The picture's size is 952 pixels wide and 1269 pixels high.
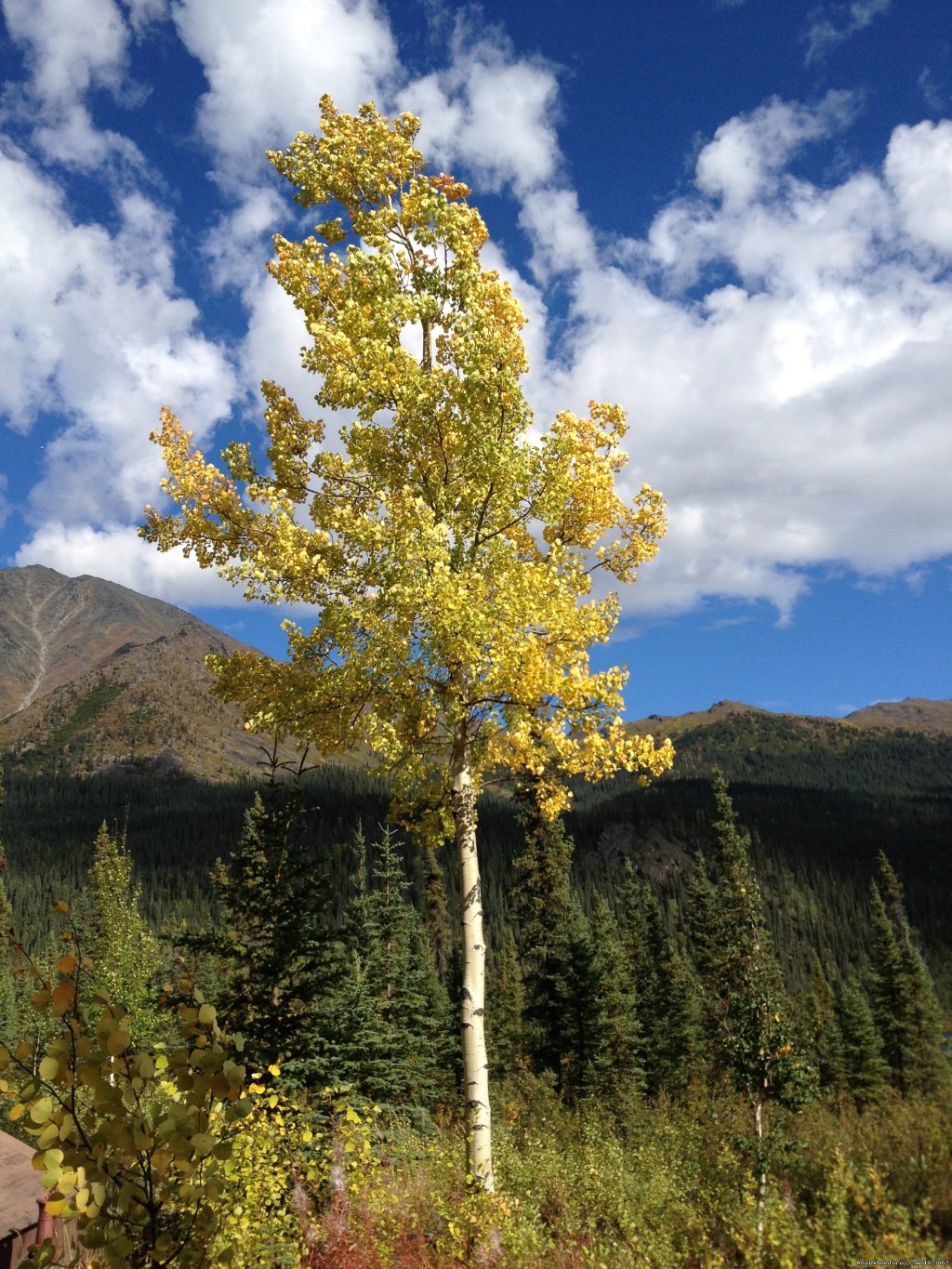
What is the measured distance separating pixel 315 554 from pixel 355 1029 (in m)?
9.36

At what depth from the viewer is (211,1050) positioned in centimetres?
319

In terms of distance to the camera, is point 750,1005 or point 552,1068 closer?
point 750,1005

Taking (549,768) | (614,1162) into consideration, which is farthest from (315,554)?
(614,1162)

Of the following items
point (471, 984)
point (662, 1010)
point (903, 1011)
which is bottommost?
point (903, 1011)

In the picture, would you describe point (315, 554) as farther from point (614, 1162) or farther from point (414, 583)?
point (614, 1162)

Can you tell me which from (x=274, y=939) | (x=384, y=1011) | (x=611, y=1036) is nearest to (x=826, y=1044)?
(x=611, y=1036)

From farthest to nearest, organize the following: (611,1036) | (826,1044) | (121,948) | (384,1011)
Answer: (826,1044) → (121,948) → (611,1036) → (384,1011)

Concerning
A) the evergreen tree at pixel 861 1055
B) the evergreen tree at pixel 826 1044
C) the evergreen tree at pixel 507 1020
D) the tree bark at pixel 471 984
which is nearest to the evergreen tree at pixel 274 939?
the tree bark at pixel 471 984

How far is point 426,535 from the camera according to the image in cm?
742

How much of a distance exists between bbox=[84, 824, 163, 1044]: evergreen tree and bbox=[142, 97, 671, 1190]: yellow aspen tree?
26.1 m

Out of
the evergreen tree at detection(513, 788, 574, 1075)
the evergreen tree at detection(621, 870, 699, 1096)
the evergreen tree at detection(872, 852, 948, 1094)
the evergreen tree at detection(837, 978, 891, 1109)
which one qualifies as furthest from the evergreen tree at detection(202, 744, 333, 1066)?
the evergreen tree at detection(872, 852, 948, 1094)

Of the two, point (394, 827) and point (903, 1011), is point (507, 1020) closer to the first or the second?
point (903, 1011)

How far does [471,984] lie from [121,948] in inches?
1367

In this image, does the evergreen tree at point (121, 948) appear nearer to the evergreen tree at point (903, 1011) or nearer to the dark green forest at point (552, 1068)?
the dark green forest at point (552, 1068)
